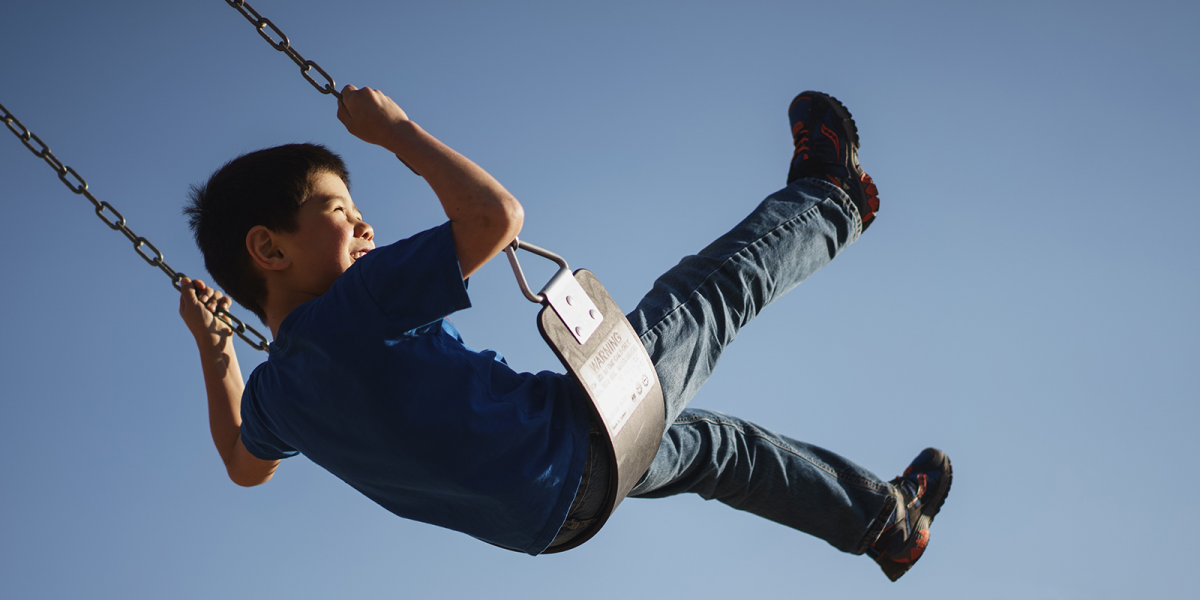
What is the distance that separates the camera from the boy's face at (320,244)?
2.02 meters

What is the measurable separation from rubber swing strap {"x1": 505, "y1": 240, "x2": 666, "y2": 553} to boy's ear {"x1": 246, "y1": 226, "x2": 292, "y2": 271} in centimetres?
58

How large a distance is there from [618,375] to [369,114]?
68cm

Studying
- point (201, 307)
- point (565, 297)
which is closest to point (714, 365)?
point (565, 297)

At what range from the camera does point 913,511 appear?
2932 millimetres

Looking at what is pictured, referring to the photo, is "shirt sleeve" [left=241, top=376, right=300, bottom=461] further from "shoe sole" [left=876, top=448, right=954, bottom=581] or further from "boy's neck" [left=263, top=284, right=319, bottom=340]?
"shoe sole" [left=876, top=448, right=954, bottom=581]

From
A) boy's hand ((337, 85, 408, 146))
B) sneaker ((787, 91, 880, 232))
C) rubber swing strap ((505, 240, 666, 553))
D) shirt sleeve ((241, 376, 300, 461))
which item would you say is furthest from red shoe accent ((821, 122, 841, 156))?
shirt sleeve ((241, 376, 300, 461))

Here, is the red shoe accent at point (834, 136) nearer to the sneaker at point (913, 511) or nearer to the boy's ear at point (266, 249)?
the sneaker at point (913, 511)

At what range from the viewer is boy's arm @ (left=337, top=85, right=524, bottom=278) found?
1.72 m

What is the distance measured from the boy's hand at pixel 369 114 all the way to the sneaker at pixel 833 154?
116cm

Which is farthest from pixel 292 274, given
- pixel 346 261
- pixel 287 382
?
pixel 287 382

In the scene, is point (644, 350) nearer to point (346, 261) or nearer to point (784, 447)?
point (346, 261)

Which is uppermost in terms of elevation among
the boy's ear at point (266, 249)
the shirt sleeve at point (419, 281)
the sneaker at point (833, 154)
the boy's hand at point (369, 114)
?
the sneaker at point (833, 154)

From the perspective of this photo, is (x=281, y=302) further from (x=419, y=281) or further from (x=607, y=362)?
(x=607, y=362)

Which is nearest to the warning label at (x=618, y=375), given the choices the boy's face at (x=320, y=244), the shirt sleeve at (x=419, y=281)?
the shirt sleeve at (x=419, y=281)
